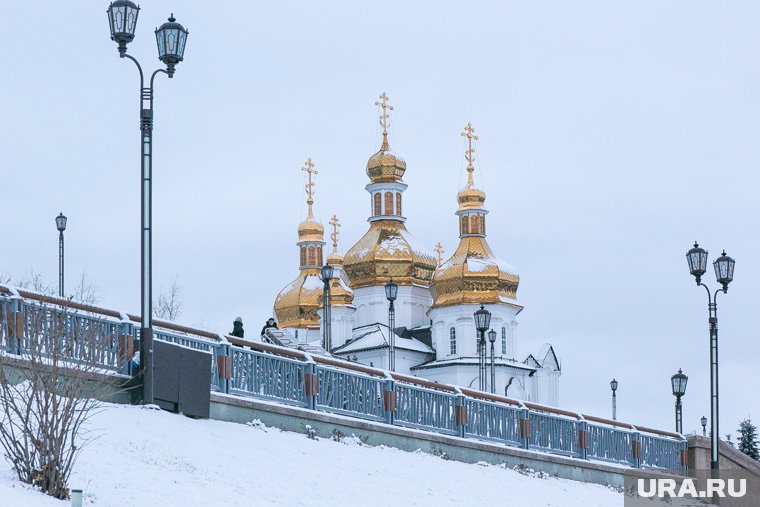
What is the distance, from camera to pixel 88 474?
51.8 ft

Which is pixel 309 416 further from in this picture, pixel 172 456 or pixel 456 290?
Result: pixel 456 290

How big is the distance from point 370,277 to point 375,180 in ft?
18.1

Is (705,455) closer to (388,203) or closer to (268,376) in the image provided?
(268,376)

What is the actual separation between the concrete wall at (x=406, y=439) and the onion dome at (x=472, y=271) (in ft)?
168

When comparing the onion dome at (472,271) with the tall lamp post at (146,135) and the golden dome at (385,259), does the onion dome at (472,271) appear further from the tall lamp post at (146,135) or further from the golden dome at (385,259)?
the tall lamp post at (146,135)

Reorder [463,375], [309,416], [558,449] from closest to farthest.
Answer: [309,416]
[558,449]
[463,375]

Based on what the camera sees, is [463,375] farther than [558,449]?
Yes

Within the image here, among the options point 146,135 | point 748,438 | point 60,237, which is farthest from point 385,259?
point 146,135

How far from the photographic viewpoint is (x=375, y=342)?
83.2 m

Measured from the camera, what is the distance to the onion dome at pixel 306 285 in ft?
287

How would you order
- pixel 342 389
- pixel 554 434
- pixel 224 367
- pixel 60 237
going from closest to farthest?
pixel 224 367, pixel 342 389, pixel 554 434, pixel 60 237

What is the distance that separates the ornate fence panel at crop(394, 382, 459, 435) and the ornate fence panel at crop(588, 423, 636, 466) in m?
4.96

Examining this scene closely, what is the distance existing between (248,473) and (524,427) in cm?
1105

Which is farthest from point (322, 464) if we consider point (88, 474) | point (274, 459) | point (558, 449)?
point (558, 449)
